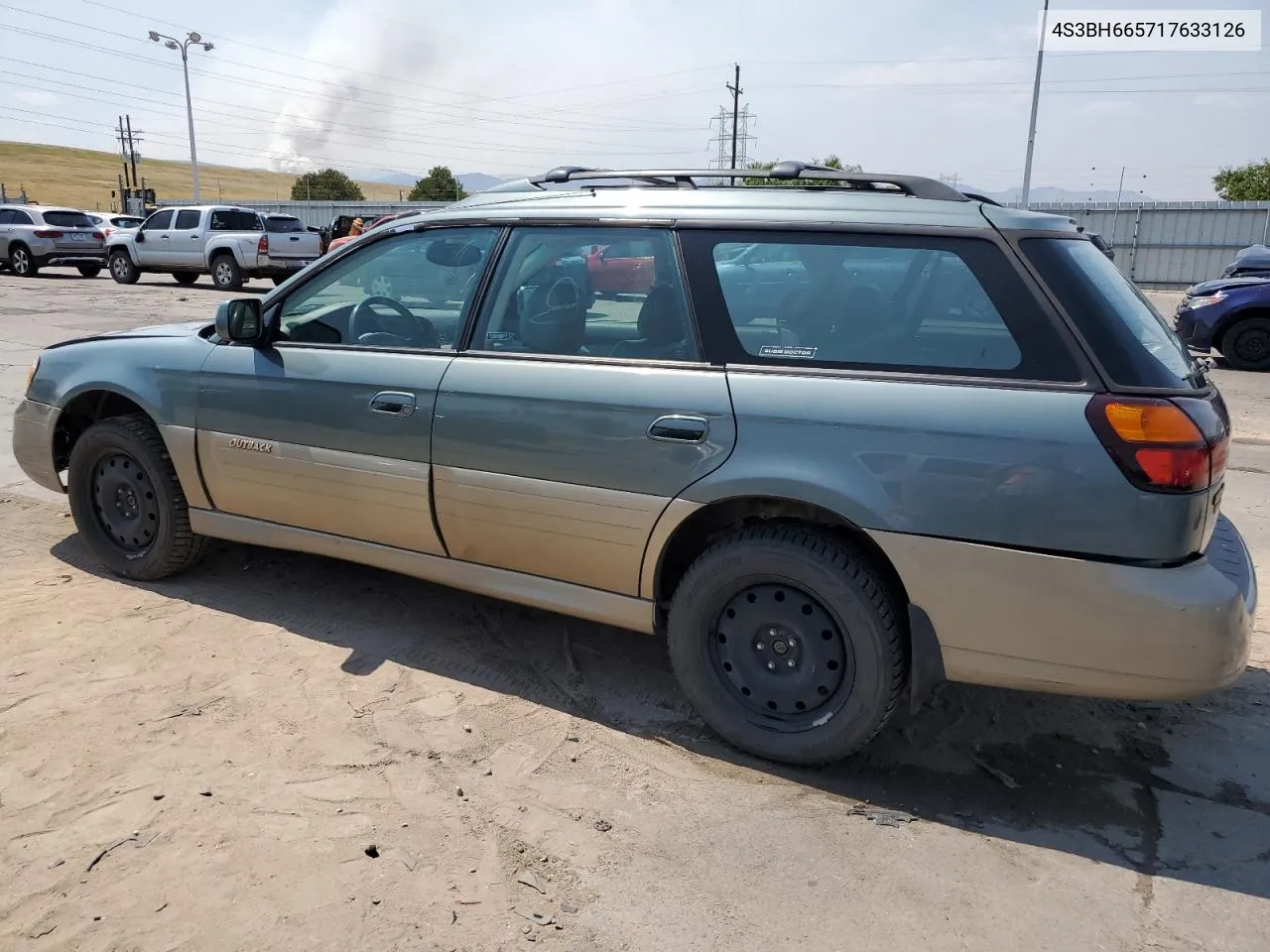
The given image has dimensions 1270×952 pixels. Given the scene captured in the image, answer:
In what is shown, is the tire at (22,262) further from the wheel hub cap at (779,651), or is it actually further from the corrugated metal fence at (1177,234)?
the wheel hub cap at (779,651)

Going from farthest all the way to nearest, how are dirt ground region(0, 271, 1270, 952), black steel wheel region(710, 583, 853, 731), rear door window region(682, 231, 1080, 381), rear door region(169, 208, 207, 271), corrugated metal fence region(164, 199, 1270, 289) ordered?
corrugated metal fence region(164, 199, 1270, 289)
rear door region(169, 208, 207, 271)
black steel wheel region(710, 583, 853, 731)
rear door window region(682, 231, 1080, 381)
dirt ground region(0, 271, 1270, 952)

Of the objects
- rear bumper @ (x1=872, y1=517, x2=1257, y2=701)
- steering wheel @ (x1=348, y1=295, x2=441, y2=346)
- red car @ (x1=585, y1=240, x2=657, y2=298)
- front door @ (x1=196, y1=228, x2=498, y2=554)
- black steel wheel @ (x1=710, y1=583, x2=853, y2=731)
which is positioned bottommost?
black steel wheel @ (x1=710, y1=583, x2=853, y2=731)

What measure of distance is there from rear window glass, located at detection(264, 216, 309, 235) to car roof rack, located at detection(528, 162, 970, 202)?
19.6 meters

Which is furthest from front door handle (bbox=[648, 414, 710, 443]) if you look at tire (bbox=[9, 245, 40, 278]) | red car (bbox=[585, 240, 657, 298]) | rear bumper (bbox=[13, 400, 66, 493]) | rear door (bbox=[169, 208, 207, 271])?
tire (bbox=[9, 245, 40, 278])

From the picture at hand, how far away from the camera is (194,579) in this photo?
4.61 m

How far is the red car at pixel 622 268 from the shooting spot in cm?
336

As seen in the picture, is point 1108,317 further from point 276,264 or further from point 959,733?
point 276,264

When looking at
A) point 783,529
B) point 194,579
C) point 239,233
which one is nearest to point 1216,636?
point 783,529

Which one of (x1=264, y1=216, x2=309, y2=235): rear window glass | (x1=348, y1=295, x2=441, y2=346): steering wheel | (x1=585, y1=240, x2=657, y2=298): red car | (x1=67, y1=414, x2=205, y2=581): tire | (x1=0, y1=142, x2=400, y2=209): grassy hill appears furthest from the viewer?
(x1=0, y1=142, x2=400, y2=209): grassy hill

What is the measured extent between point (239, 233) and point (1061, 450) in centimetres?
2084

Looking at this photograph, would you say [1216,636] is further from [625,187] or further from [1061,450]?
[625,187]

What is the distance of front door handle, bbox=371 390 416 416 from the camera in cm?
363

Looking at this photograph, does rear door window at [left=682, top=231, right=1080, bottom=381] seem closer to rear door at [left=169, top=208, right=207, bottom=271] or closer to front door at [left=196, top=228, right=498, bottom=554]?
front door at [left=196, top=228, right=498, bottom=554]

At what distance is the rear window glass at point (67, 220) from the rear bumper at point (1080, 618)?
26722 millimetres
